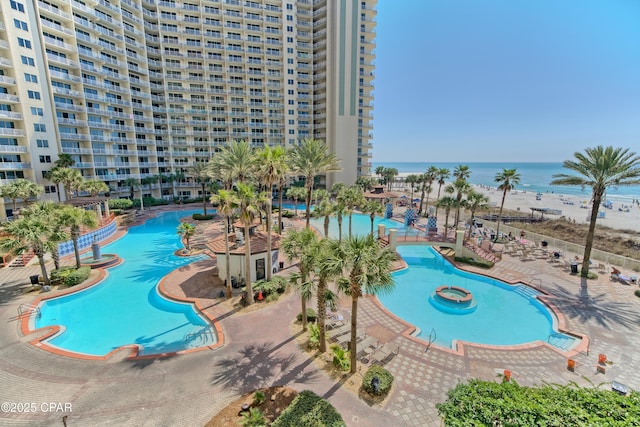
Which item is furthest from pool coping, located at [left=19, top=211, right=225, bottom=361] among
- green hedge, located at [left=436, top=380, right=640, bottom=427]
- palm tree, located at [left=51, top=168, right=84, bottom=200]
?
palm tree, located at [left=51, top=168, right=84, bottom=200]

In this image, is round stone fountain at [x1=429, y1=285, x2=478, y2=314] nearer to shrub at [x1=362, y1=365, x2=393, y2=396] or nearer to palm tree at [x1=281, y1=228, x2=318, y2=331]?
shrub at [x1=362, y1=365, x2=393, y2=396]

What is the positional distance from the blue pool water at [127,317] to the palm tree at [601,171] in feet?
109

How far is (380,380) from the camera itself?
39.2 ft

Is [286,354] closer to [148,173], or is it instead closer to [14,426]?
[14,426]

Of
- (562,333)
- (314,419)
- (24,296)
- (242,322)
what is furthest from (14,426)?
(562,333)

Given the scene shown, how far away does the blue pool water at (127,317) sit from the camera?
53.5 feet

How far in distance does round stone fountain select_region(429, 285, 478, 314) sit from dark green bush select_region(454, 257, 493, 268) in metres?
6.98

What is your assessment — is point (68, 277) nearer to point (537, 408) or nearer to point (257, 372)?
point (257, 372)

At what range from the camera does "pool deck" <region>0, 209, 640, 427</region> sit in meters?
11.0

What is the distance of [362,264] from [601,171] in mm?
26802

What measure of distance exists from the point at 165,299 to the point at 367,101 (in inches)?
2768

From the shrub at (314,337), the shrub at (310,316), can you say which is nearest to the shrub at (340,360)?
the shrub at (314,337)

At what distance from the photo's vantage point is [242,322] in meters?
17.7

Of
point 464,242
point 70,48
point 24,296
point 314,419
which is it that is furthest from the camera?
point 70,48
